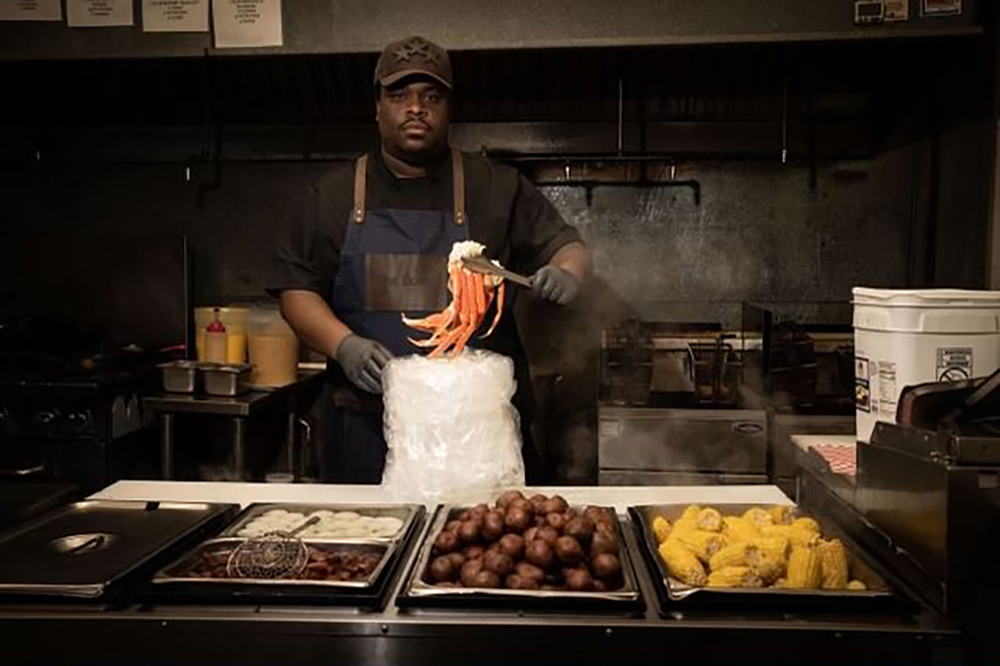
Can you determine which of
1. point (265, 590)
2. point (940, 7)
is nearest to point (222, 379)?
point (265, 590)

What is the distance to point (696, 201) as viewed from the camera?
4.80 meters

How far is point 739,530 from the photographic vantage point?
1882 millimetres

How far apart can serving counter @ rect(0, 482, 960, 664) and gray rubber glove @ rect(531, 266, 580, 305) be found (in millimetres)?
1373

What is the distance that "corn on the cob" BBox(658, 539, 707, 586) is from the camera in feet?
5.40

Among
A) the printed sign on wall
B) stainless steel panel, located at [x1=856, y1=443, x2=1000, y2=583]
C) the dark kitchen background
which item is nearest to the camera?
stainless steel panel, located at [x1=856, y1=443, x2=1000, y2=583]

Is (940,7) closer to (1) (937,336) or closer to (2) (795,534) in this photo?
(1) (937,336)

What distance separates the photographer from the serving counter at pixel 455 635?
4.77 feet

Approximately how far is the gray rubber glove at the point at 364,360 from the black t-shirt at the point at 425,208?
383 mm

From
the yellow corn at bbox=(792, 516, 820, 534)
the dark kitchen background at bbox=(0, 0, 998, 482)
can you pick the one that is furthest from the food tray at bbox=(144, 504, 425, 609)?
the dark kitchen background at bbox=(0, 0, 998, 482)

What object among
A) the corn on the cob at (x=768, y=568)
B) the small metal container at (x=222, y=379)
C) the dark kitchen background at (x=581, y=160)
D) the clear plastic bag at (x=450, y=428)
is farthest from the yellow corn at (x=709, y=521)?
the small metal container at (x=222, y=379)

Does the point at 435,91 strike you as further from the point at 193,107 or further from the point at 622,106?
the point at 193,107

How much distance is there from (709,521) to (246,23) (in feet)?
10.7

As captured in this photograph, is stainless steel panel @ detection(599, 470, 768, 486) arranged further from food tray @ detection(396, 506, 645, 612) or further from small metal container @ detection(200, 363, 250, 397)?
food tray @ detection(396, 506, 645, 612)

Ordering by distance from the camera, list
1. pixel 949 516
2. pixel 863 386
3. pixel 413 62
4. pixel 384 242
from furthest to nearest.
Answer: pixel 384 242 → pixel 413 62 → pixel 863 386 → pixel 949 516
